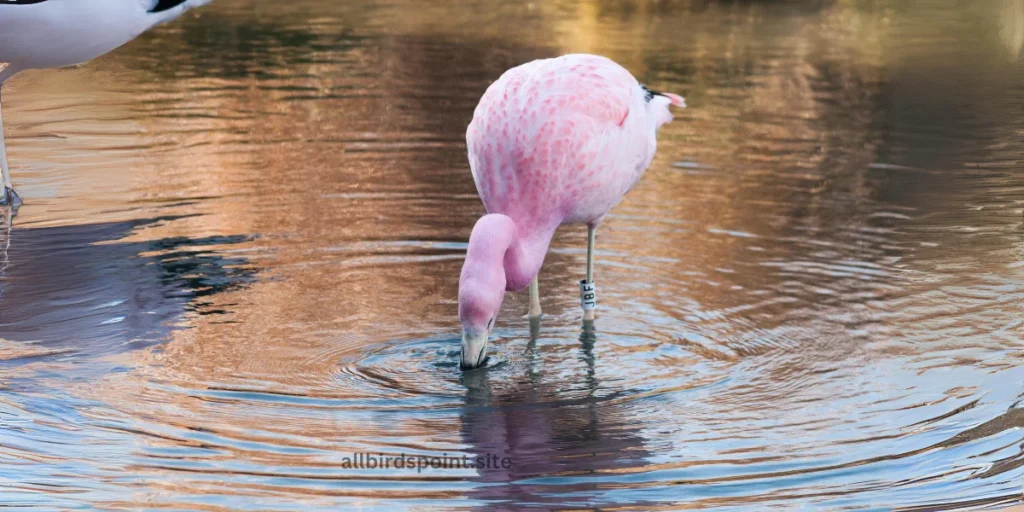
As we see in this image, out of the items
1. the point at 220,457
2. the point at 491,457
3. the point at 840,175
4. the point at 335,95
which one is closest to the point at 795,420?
the point at 491,457

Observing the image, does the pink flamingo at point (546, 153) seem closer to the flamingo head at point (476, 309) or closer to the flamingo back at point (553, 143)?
the flamingo back at point (553, 143)

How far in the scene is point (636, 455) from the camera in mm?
5371

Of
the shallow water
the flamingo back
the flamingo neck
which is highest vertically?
the flamingo back

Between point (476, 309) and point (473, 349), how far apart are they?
0.30 metres

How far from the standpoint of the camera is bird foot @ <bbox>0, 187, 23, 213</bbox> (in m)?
9.37

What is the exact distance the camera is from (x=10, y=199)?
31.0ft

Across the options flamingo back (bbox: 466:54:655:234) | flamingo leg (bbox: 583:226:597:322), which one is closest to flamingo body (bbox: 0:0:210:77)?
flamingo back (bbox: 466:54:655:234)

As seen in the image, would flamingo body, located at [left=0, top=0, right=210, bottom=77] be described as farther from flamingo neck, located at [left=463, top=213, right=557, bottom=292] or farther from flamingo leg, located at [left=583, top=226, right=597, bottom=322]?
flamingo neck, located at [left=463, top=213, right=557, bottom=292]

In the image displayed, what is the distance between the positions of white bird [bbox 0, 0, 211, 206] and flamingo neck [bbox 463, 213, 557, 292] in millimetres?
3668

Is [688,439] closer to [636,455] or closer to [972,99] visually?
[636,455]

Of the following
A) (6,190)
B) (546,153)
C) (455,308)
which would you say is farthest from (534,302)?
(6,190)

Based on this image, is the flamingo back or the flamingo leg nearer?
the flamingo back

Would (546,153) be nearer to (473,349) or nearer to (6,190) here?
(473,349)

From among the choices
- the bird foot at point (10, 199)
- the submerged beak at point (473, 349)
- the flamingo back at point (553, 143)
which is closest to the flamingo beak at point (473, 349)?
the submerged beak at point (473, 349)
